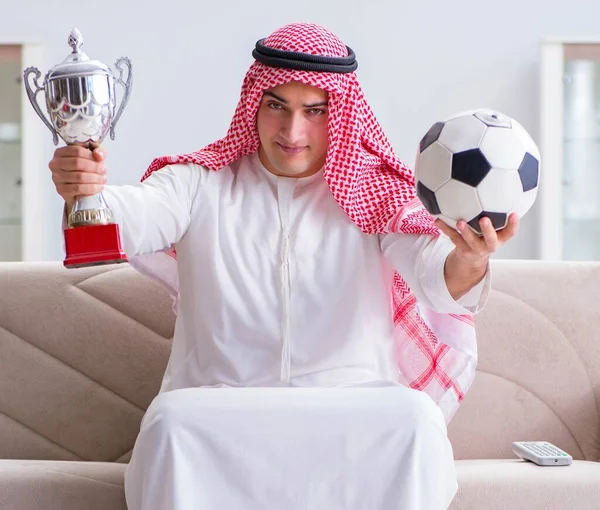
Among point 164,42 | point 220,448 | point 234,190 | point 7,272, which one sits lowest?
point 220,448

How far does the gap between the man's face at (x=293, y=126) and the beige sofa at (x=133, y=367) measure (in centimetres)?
72

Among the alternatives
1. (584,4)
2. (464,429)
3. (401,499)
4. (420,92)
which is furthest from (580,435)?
(584,4)

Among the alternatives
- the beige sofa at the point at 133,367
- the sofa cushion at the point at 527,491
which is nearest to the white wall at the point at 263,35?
the beige sofa at the point at 133,367

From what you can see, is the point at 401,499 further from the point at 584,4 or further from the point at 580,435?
the point at 584,4

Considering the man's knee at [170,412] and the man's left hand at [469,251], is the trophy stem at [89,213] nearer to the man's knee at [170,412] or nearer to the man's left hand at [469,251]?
the man's knee at [170,412]

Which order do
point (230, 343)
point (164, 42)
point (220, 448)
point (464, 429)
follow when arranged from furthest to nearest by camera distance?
1. point (164, 42)
2. point (464, 429)
3. point (230, 343)
4. point (220, 448)

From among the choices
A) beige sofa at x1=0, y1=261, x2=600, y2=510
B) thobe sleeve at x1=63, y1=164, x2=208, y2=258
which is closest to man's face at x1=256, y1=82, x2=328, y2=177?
thobe sleeve at x1=63, y1=164, x2=208, y2=258

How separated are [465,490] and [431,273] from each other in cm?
56

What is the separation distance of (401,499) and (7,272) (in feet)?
4.88

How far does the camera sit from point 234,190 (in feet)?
8.09

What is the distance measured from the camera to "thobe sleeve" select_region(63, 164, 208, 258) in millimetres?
2230

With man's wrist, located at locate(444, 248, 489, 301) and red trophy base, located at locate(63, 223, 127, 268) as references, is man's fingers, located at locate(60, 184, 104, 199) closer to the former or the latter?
red trophy base, located at locate(63, 223, 127, 268)

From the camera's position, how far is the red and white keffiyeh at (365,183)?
2346 millimetres

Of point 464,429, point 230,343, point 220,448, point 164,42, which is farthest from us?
point 164,42
